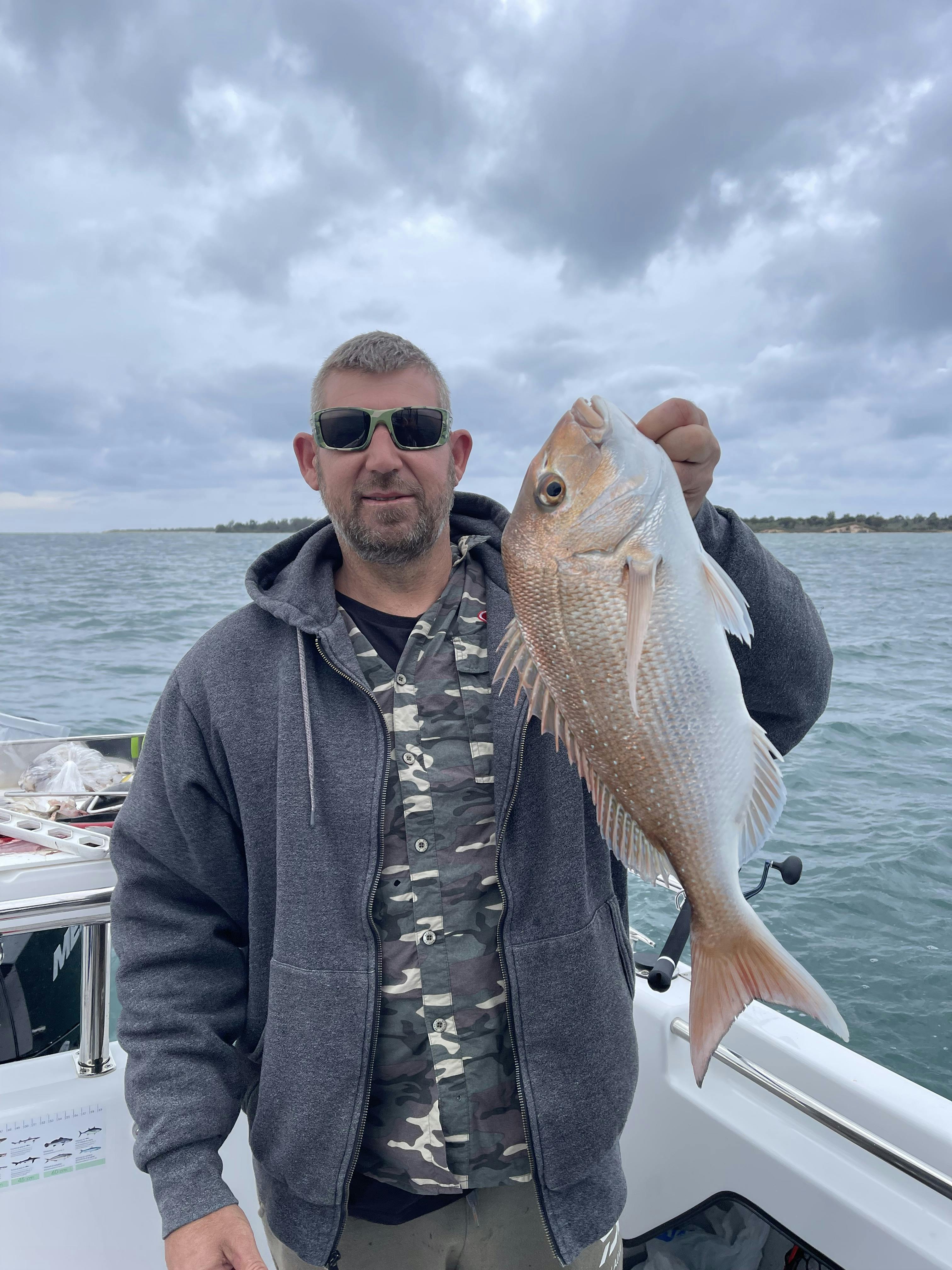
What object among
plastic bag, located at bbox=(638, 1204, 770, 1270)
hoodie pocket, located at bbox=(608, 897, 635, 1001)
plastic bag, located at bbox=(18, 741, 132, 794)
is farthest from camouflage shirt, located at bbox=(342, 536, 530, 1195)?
plastic bag, located at bbox=(18, 741, 132, 794)

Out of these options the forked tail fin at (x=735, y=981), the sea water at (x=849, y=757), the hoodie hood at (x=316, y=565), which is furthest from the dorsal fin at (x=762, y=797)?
the sea water at (x=849, y=757)

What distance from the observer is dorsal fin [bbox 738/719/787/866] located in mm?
1432

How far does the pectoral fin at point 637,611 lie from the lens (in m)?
1.35

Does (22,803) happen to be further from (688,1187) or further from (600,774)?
(688,1187)

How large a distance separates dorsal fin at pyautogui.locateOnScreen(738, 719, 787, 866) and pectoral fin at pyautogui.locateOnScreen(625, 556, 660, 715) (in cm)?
24

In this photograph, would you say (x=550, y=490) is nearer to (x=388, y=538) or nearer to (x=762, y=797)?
(x=388, y=538)

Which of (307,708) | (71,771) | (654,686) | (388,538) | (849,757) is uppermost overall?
(388,538)

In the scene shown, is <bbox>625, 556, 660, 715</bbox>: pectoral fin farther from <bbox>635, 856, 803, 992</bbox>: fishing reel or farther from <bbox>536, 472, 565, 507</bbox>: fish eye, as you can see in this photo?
<bbox>635, 856, 803, 992</bbox>: fishing reel

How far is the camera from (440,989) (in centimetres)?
163

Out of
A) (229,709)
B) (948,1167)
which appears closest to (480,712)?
(229,709)

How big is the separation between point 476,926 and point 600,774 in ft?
1.50

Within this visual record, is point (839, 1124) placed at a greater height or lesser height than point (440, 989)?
lesser

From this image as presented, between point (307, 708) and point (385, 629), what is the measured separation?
278mm

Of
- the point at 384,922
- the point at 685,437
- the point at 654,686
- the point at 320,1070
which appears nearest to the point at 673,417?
the point at 685,437
